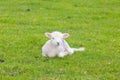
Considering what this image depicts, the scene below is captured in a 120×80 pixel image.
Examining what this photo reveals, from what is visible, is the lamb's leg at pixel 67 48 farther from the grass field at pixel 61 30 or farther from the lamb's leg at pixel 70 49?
the grass field at pixel 61 30

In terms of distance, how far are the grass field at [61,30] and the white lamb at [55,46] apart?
21 centimetres

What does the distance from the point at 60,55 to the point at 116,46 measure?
120 inches

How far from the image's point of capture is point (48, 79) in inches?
379

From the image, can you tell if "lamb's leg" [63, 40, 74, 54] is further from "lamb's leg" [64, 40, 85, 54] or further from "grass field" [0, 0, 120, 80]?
"grass field" [0, 0, 120, 80]

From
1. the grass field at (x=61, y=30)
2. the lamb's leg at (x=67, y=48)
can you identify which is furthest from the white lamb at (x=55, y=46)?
the grass field at (x=61, y=30)

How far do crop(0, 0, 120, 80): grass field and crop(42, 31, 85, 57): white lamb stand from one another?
205mm

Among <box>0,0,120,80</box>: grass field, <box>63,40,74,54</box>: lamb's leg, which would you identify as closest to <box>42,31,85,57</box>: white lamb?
<box>63,40,74,54</box>: lamb's leg

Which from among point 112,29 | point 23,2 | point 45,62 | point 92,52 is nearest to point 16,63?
point 45,62

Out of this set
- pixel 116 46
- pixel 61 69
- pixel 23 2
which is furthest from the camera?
pixel 23 2

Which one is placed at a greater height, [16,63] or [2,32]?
[16,63]

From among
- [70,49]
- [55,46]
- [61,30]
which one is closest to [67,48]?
[70,49]

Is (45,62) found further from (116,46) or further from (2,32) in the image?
(2,32)

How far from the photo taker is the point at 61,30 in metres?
17.2

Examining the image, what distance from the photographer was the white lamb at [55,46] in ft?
36.8
